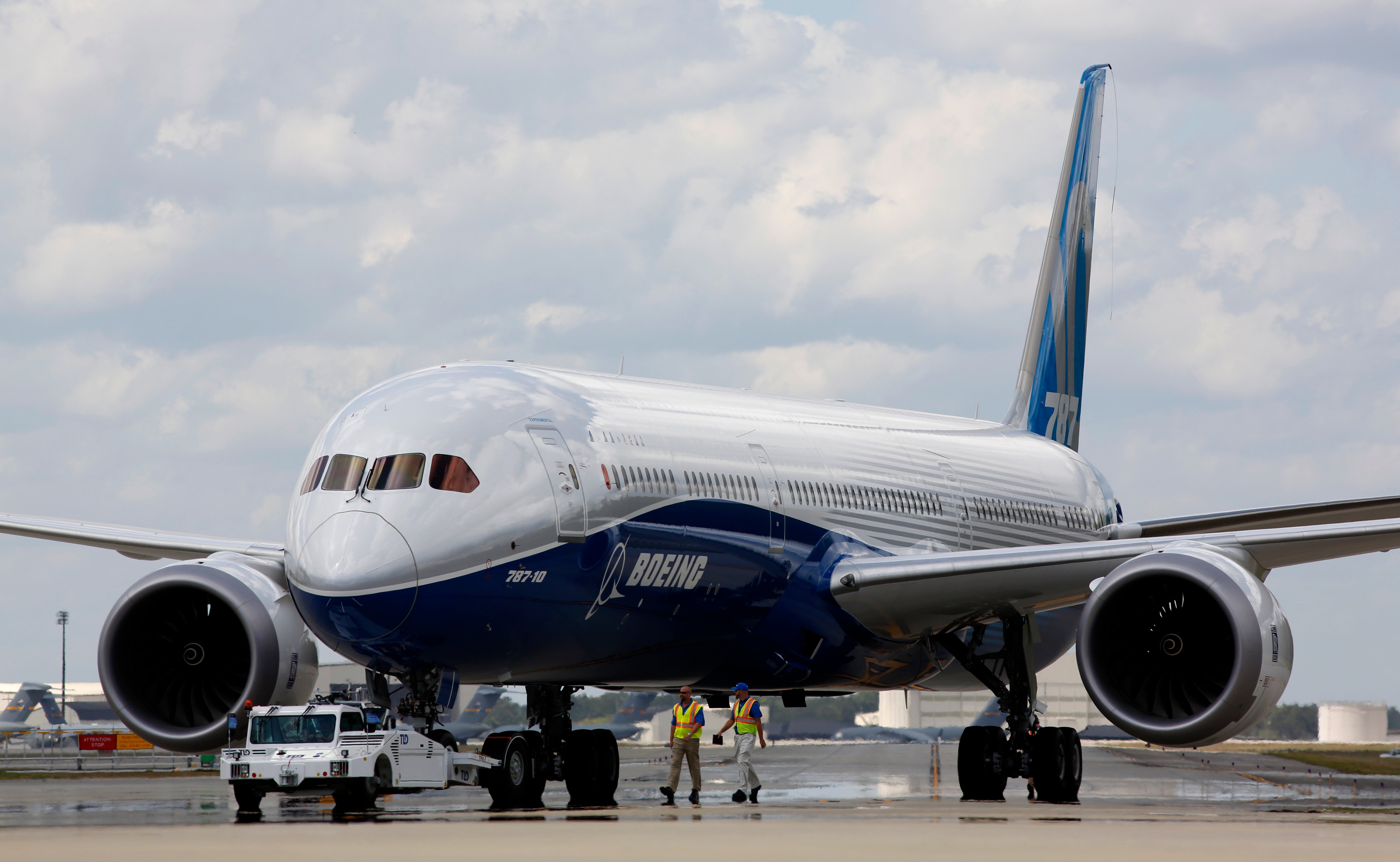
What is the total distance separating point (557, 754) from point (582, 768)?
0.41 m

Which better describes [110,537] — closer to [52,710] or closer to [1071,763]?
[1071,763]

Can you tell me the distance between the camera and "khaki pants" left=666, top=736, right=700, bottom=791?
1800 centimetres

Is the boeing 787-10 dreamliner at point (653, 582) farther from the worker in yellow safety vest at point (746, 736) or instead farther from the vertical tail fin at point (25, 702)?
the vertical tail fin at point (25, 702)

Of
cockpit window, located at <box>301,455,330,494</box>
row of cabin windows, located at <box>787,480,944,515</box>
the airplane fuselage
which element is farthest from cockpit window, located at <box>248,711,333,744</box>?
row of cabin windows, located at <box>787,480,944,515</box>

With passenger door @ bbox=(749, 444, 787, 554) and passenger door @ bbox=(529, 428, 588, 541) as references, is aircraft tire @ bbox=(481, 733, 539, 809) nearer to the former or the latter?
passenger door @ bbox=(529, 428, 588, 541)

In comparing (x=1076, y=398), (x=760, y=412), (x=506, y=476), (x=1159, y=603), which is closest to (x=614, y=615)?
(x=506, y=476)

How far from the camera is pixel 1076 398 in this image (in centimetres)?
2697

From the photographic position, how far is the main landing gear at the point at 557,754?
626 inches

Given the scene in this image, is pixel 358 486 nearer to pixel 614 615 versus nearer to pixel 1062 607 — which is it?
pixel 614 615

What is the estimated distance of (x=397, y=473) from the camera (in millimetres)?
14688

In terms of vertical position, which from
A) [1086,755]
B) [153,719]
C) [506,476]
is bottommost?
[1086,755]

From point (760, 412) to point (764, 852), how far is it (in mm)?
9345

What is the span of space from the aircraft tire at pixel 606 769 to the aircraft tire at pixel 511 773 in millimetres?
1090

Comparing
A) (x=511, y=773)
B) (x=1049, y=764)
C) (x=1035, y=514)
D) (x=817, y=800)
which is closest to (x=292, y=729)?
(x=511, y=773)
